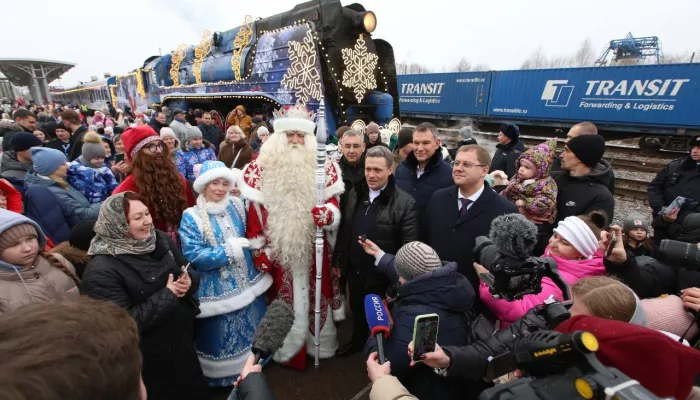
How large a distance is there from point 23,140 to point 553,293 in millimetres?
4612

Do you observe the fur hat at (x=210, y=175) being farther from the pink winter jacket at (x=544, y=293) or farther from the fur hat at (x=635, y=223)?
the fur hat at (x=635, y=223)

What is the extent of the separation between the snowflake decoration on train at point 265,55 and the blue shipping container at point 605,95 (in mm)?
11931

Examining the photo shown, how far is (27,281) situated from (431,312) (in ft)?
6.61

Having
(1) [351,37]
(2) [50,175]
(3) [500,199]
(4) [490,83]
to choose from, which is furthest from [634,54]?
(2) [50,175]

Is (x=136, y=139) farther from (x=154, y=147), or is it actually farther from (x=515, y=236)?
(x=515, y=236)

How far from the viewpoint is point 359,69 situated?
26.3ft

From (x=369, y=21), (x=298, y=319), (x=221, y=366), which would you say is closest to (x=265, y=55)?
(x=369, y=21)

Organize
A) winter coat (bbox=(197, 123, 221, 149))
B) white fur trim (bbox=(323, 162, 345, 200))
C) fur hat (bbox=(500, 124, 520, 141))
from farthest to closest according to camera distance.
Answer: winter coat (bbox=(197, 123, 221, 149)), fur hat (bbox=(500, 124, 520, 141)), white fur trim (bbox=(323, 162, 345, 200))

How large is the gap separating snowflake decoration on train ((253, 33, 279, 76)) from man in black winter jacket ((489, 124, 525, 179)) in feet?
19.6

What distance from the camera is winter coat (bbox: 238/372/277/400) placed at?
1046 mm

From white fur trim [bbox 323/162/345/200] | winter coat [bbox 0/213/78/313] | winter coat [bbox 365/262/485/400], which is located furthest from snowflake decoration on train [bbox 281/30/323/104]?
winter coat [bbox 365/262/485/400]

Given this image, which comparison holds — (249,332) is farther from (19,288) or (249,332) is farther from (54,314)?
(54,314)

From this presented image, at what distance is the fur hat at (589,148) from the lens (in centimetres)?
260

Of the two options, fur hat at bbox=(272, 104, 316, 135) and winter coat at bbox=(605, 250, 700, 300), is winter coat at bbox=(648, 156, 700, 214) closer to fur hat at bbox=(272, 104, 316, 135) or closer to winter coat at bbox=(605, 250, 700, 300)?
winter coat at bbox=(605, 250, 700, 300)
